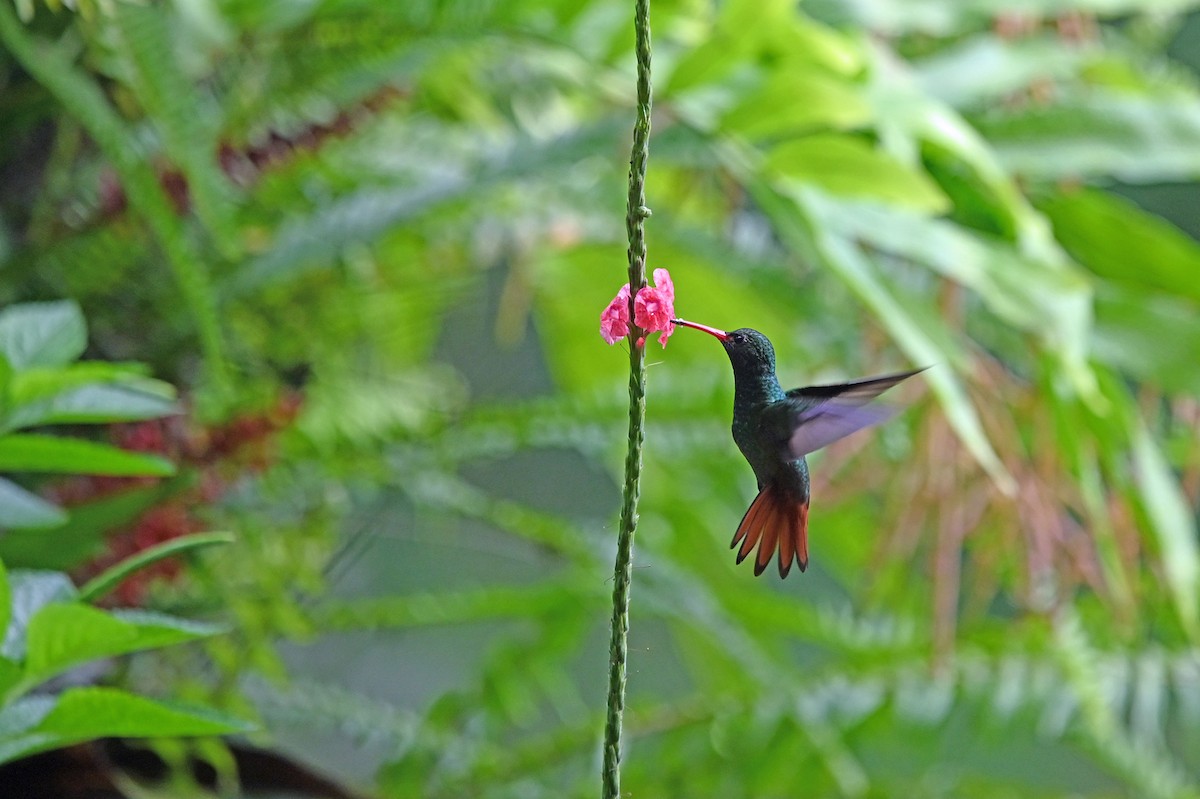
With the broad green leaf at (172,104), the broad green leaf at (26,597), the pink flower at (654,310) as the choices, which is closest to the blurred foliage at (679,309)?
the broad green leaf at (172,104)

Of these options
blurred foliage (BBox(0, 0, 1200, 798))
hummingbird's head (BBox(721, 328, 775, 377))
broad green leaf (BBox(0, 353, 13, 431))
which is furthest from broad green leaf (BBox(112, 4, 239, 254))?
hummingbird's head (BBox(721, 328, 775, 377))

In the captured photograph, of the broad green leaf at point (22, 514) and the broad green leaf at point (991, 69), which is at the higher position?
the broad green leaf at point (991, 69)

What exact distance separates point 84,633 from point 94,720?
2 cm

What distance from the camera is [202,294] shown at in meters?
0.36

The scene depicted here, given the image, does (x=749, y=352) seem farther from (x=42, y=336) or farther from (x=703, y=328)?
(x=42, y=336)

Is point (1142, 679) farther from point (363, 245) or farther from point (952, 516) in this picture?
point (363, 245)

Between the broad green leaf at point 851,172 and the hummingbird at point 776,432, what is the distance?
0.63ft

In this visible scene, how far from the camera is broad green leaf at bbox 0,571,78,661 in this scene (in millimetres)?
241

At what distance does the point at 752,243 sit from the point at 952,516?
10.0 inches

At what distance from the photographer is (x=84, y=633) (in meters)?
0.21

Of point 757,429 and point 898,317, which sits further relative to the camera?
point 898,317

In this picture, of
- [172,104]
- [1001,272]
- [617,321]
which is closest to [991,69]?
[1001,272]

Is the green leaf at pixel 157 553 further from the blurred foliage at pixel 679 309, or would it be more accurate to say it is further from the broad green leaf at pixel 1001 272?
the broad green leaf at pixel 1001 272

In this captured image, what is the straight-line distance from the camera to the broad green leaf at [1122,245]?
1.74 ft
